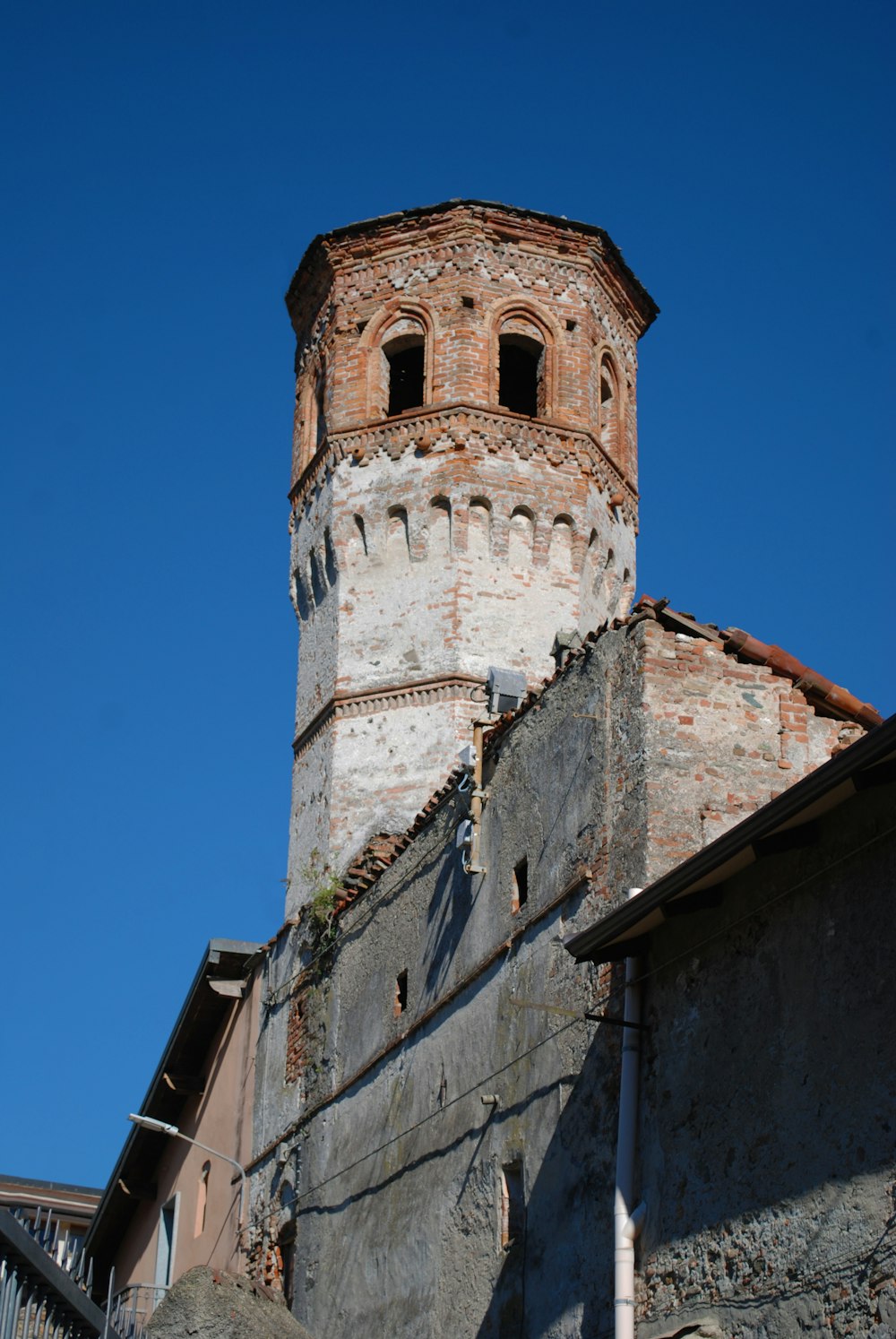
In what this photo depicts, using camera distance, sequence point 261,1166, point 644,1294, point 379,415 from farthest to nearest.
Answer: point 379,415 → point 261,1166 → point 644,1294

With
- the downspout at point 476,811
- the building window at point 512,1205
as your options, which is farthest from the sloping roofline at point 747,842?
the downspout at point 476,811

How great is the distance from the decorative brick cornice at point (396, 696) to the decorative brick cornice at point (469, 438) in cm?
321

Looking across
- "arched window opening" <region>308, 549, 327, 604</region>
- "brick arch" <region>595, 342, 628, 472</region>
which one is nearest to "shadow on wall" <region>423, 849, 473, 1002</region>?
"arched window opening" <region>308, 549, 327, 604</region>

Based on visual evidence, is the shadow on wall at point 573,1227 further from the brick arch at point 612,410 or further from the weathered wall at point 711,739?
the brick arch at point 612,410

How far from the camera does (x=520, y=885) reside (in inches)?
571

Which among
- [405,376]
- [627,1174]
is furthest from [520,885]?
[405,376]

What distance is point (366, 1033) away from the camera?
17.3m

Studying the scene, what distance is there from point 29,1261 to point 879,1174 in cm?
713

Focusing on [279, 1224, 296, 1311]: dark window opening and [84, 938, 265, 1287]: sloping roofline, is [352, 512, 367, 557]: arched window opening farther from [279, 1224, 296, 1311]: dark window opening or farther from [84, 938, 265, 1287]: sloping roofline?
[279, 1224, 296, 1311]: dark window opening

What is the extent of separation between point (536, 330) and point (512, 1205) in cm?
1395

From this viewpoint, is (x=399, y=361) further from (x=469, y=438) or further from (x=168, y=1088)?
(x=168, y=1088)

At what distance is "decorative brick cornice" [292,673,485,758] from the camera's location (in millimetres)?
21547

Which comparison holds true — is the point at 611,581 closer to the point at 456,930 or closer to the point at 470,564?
the point at 470,564

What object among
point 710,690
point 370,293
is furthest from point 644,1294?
point 370,293
